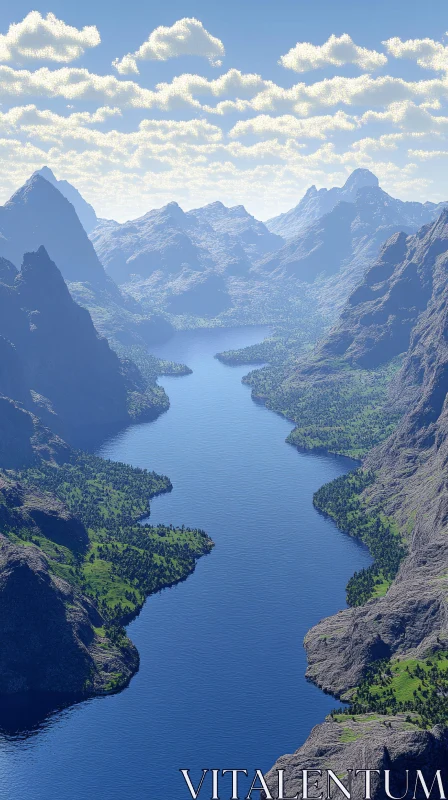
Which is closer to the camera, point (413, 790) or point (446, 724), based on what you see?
point (413, 790)

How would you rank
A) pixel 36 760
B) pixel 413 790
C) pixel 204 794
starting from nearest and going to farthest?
pixel 413 790
pixel 204 794
pixel 36 760

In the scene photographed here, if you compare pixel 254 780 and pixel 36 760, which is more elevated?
pixel 36 760

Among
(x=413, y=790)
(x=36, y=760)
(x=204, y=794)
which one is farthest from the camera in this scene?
(x=36, y=760)

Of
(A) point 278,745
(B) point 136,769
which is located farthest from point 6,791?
(A) point 278,745

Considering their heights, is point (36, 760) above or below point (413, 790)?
above

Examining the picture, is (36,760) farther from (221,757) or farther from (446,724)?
(446,724)

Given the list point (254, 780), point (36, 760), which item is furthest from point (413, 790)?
point (36, 760)

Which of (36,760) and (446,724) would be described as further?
(36,760)

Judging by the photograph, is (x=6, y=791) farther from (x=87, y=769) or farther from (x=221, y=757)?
(x=221, y=757)
